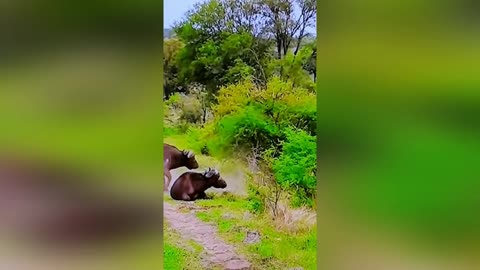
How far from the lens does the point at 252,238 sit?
123 centimetres

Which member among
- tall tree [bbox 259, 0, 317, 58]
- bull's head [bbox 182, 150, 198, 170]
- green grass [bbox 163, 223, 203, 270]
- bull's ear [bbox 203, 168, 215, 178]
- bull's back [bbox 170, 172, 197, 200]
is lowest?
green grass [bbox 163, 223, 203, 270]

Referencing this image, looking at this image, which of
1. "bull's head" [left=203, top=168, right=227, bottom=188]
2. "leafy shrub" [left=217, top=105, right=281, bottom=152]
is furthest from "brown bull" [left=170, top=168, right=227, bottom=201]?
"leafy shrub" [left=217, top=105, right=281, bottom=152]

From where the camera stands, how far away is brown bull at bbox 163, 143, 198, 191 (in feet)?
3.74

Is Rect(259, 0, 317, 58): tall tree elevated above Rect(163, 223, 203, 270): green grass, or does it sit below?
above

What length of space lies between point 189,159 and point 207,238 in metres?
0.23

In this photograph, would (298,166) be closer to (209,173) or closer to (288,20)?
(209,173)

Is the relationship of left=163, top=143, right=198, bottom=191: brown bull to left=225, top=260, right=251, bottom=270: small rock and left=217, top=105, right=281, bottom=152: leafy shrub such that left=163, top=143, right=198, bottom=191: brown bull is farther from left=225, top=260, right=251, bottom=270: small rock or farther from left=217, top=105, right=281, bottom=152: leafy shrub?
left=225, top=260, right=251, bottom=270: small rock
